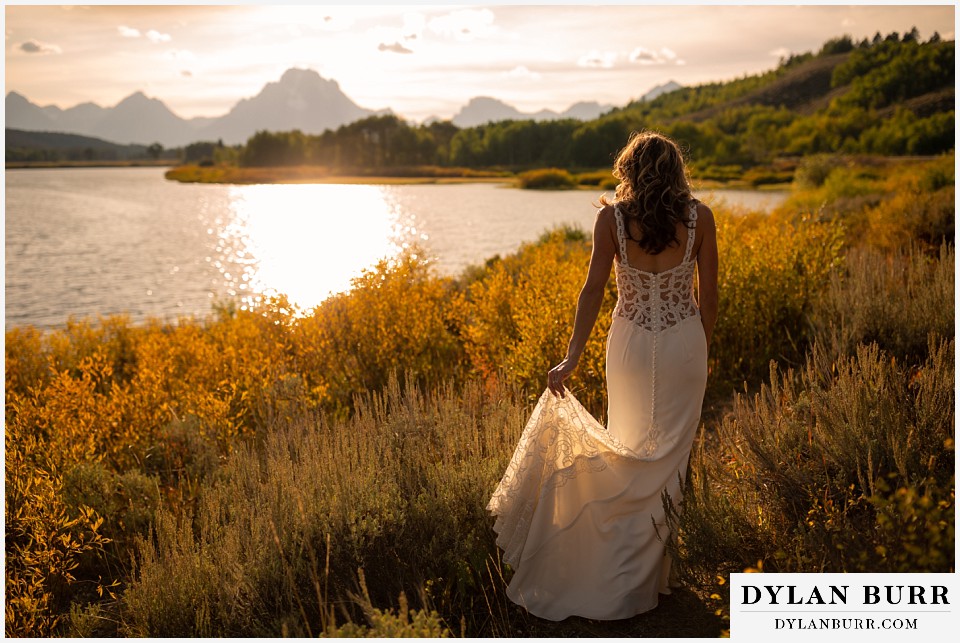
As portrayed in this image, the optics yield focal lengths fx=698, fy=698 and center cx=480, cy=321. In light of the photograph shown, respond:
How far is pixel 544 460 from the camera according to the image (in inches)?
135

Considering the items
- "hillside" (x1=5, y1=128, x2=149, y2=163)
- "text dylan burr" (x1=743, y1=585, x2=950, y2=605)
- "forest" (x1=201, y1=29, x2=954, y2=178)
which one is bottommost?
"text dylan burr" (x1=743, y1=585, x2=950, y2=605)

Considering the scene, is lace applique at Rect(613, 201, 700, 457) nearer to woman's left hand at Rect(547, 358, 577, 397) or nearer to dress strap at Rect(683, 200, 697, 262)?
dress strap at Rect(683, 200, 697, 262)

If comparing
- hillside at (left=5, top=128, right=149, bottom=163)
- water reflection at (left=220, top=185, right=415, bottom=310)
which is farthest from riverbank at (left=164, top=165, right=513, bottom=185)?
hillside at (left=5, top=128, right=149, bottom=163)

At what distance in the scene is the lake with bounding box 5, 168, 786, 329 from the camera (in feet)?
68.4

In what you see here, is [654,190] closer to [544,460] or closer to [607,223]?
[607,223]

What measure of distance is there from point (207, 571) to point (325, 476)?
0.70 m

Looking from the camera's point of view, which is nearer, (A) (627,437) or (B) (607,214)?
(B) (607,214)

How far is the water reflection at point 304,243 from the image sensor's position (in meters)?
23.7

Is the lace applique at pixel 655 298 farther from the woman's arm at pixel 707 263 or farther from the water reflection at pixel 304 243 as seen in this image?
the water reflection at pixel 304 243

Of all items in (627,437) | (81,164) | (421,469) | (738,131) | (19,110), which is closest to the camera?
(627,437)

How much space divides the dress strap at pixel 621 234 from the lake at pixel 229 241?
435 centimetres

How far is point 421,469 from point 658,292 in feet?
5.35

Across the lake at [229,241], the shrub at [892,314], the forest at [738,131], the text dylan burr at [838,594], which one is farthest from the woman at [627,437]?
the forest at [738,131]

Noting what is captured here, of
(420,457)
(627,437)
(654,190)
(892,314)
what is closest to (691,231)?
(654,190)
